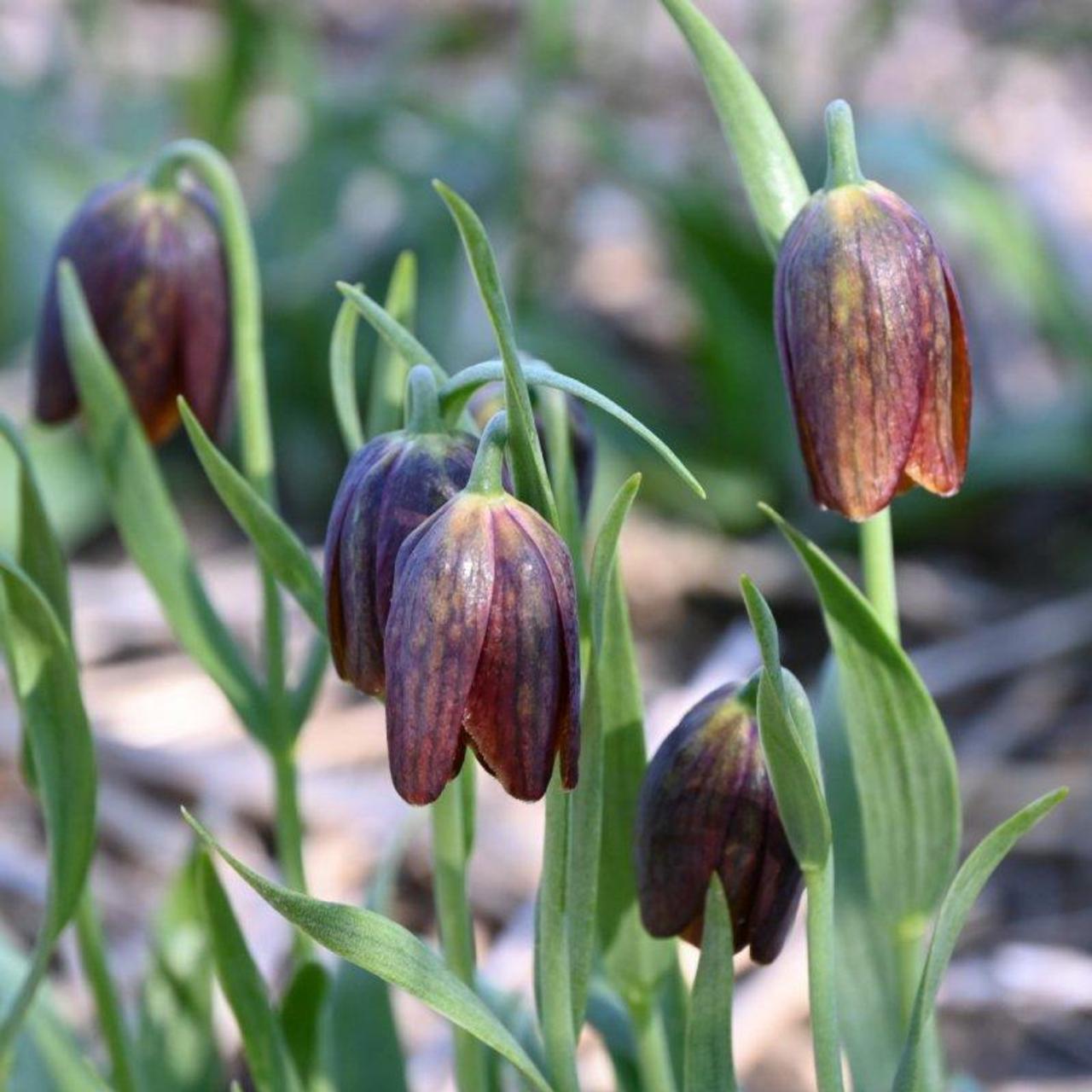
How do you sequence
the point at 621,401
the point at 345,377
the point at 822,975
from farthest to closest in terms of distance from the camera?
the point at 621,401, the point at 345,377, the point at 822,975

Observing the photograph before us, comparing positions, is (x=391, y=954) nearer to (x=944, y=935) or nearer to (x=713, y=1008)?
(x=713, y=1008)

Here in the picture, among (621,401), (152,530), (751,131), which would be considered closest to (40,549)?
(152,530)

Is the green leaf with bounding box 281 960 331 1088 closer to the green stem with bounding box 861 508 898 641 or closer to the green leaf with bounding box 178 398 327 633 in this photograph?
the green leaf with bounding box 178 398 327 633

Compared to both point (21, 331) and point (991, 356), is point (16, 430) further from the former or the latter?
point (991, 356)

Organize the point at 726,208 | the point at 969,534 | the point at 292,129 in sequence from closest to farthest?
the point at 969,534 < the point at 726,208 < the point at 292,129

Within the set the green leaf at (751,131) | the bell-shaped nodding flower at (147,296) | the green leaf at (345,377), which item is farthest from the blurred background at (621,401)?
the green leaf at (751,131)

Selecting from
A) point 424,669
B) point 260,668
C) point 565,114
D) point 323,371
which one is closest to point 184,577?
point 424,669
